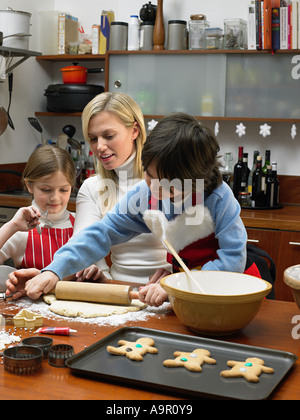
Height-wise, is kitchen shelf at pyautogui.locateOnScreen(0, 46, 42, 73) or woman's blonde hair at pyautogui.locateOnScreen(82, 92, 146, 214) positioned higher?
kitchen shelf at pyautogui.locateOnScreen(0, 46, 42, 73)

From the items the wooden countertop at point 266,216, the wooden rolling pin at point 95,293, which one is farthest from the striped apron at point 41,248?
the wooden countertop at point 266,216

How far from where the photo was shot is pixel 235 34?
3.31 metres

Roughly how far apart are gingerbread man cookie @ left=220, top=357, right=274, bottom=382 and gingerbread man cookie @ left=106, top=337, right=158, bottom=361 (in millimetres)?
160

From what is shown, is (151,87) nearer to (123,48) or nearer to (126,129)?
(123,48)

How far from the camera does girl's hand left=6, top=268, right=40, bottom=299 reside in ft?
4.65

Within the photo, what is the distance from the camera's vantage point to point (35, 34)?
3.81 metres

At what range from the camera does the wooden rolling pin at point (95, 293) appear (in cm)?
136

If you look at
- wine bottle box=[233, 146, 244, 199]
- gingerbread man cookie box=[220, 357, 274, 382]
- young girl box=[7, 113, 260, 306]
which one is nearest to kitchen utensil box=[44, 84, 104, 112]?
wine bottle box=[233, 146, 244, 199]

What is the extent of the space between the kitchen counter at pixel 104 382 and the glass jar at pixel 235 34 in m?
2.36

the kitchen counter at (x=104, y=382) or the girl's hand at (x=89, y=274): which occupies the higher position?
the girl's hand at (x=89, y=274)

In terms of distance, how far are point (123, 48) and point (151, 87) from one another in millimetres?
322

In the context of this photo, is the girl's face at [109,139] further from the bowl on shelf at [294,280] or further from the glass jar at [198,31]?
the glass jar at [198,31]

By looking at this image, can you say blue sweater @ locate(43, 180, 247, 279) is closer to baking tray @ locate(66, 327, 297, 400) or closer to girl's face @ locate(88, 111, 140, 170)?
baking tray @ locate(66, 327, 297, 400)

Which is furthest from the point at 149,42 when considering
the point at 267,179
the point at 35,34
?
the point at 267,179
